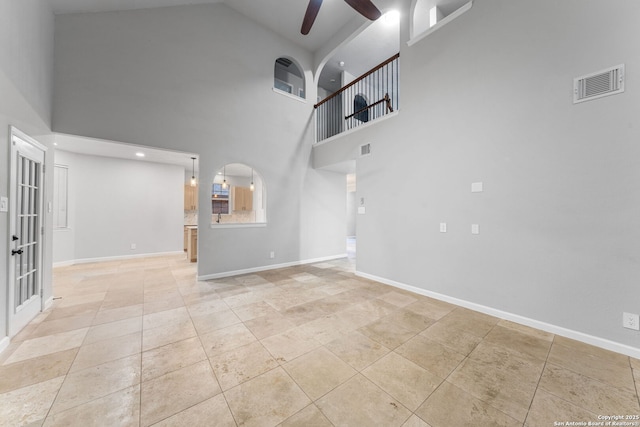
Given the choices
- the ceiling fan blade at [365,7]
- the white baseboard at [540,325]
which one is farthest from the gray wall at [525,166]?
the ceiling fan blade at [365,7]

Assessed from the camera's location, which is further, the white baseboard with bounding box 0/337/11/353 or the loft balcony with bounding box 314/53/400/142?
the loft balcony with bounding box 314/53/400/142

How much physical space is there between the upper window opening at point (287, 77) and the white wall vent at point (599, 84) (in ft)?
20.7

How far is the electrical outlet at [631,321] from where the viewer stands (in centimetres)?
213

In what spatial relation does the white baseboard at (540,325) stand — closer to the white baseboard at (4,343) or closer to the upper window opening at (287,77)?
the white baseboard at (4,343)

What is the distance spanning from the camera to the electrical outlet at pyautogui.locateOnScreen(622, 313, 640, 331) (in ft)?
6.98

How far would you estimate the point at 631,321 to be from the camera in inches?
84.6

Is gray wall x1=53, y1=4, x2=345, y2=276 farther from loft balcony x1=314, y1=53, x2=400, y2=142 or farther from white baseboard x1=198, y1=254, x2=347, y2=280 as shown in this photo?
loft balcony x1=314, y1=53, x2=400, y2=142

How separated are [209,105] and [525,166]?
5187 mm

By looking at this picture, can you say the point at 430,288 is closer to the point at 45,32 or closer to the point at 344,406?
the point at 344,406

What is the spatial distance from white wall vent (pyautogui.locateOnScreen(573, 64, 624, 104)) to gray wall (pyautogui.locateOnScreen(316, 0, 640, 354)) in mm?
55

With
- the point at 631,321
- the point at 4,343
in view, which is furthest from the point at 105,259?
the point at 631,321

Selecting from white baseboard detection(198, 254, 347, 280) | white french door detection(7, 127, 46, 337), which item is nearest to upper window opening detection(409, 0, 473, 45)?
white baseboard detection(198, 254, 347, 280)

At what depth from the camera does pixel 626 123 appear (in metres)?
2.17

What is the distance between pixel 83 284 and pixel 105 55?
154 inches
